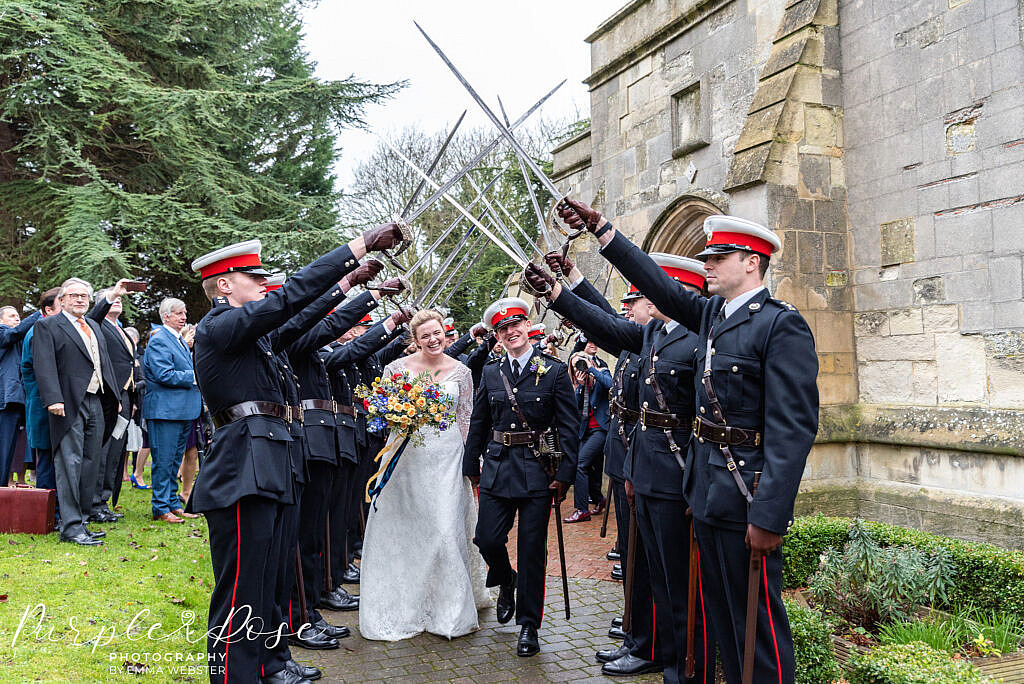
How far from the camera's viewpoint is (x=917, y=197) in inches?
277

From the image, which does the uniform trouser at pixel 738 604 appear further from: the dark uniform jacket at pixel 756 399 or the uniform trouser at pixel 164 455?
the uniform trouser at pixel 164 455

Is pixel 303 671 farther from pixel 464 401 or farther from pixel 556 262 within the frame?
pixel 556 262

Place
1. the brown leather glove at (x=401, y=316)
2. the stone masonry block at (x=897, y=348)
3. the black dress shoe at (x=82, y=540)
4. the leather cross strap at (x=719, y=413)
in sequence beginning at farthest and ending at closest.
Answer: the stone masonry block at (x=897, y=348) < the black dress shoe at (x=82, y=540) < the brown leather glove at (x=401, y=316) < the leather cross strap at (x=719, y=413)

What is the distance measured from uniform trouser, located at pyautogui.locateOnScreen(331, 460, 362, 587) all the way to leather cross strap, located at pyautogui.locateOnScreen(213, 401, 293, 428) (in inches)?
78.7

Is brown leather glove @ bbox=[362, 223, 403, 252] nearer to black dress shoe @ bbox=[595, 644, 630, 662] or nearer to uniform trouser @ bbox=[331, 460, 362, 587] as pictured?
uniform trouser @ bbox=[331, 460, 362, 587]

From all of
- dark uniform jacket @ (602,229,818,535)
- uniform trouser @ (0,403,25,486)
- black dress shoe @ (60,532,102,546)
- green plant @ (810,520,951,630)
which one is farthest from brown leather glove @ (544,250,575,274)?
uniform trouser @ (0,403,25,486)

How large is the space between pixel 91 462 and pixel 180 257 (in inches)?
425

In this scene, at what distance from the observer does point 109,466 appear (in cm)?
801

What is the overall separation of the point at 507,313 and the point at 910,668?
10.6 feet

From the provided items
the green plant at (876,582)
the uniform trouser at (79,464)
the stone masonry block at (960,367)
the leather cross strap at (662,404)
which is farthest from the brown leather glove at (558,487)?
the uniform trouser at (79,464)

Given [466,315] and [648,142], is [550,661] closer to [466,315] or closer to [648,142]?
[648,142]

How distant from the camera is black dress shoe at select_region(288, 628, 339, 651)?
5.00 metres

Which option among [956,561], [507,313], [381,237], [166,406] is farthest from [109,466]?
[956,561]

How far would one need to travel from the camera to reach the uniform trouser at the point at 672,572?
404cm
